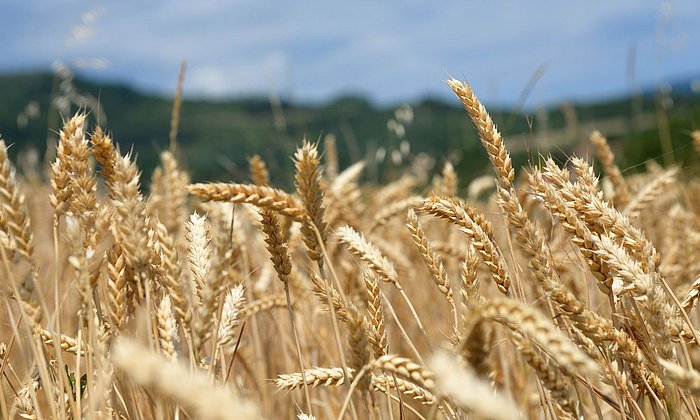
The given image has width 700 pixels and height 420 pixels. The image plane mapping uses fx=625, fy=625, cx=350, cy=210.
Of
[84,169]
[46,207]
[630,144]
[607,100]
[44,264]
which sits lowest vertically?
[84,169]

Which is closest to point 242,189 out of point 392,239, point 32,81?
point 392,239

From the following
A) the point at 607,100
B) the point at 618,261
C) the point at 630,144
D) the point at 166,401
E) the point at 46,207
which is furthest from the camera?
the point at 607,100

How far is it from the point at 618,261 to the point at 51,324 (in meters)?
1.16

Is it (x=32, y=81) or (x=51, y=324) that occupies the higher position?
(x=32, y=81)

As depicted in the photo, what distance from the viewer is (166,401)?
137 cm

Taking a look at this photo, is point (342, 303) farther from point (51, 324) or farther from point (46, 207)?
point (46, 207)

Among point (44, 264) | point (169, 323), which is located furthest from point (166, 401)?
point (44, 264)

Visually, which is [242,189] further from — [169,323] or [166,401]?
[166,401]

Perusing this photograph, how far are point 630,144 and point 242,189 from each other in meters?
18.4

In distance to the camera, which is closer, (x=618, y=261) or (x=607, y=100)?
(x=618, y=261)

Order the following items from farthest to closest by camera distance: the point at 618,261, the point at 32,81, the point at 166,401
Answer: the point at 32,81 < the point at 166,401 < the point at 618,261

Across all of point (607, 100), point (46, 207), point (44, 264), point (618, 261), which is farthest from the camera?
point (607, 100)

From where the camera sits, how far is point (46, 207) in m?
6.30

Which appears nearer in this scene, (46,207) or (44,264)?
(44,264)
